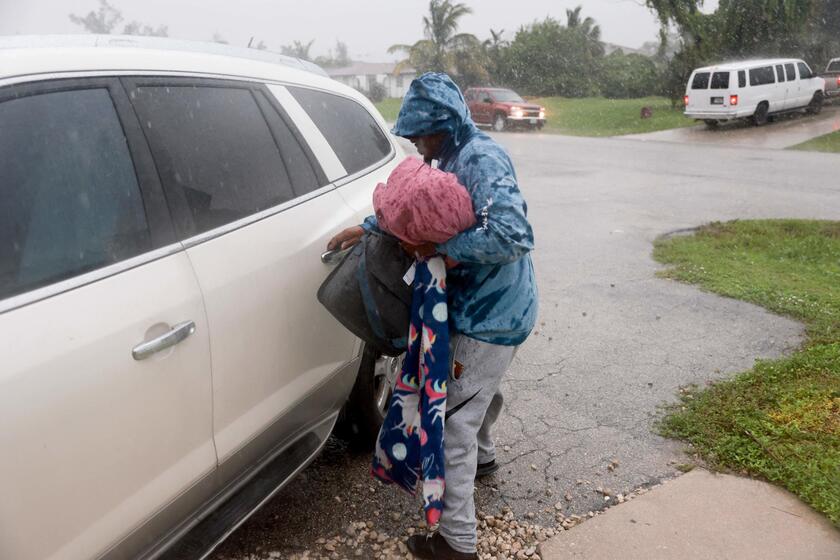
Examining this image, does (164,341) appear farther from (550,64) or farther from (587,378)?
(550,64)

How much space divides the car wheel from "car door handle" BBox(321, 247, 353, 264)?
23.6 meters

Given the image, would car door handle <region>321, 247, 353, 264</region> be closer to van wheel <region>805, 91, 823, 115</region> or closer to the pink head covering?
the pink head covering

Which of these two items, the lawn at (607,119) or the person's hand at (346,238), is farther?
the lawn at (607,119)

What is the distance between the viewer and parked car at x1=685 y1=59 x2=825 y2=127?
21.4 m

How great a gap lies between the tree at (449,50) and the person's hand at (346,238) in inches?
1621

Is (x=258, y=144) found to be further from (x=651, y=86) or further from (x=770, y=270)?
(x=651, y=86)

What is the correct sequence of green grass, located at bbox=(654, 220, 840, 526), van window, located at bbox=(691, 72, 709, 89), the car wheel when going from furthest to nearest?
the car wheel
van window, located at bbox=(691, 72, 709, 89)
green grass, located at bbox=(654, 220, 840, 526)

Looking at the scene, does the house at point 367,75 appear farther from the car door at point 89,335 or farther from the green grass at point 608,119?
the car door at point 89,335

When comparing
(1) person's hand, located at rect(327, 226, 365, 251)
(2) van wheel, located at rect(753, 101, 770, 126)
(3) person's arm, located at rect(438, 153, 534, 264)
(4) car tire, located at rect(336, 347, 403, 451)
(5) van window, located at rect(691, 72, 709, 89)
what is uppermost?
(3) person's arm, located at rect(438, 153, 534, 264)

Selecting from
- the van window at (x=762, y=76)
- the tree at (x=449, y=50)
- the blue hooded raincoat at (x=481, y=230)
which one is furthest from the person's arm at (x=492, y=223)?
the tree at (x=449, y=50)

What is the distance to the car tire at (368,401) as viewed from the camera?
3346 mm

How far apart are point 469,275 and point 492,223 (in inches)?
11.2

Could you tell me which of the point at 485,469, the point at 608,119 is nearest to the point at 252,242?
the point at 485,469

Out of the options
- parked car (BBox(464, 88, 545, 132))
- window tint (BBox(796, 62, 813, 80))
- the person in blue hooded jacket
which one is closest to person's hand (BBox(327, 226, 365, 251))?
the person in blue hooded jacket
